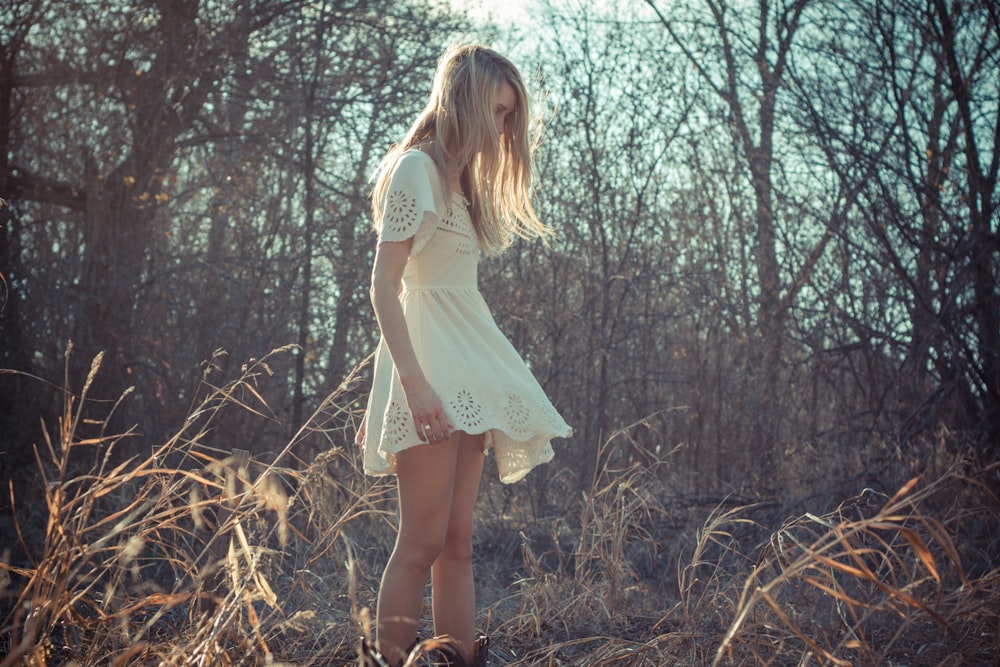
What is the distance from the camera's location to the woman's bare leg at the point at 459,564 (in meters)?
2.24

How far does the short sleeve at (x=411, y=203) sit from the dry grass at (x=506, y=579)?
51 centimetres

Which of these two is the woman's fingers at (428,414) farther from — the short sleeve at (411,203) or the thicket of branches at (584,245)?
the thicket of branches at (584,245)

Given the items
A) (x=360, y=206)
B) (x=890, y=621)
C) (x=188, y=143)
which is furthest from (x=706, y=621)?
(x=188, y=143)

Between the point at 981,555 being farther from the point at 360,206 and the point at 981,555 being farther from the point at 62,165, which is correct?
the point at 62,165

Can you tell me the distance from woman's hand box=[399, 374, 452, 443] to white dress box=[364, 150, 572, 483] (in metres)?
0.05

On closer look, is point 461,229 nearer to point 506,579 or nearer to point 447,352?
point 447,352

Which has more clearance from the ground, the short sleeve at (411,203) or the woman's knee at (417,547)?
the short sleeve at (411,203)

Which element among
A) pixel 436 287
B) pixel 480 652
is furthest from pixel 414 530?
pixel 436 287

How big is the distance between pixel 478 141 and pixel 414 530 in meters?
0.93

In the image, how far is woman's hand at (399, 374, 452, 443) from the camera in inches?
78.7

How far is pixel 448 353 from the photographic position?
7.01 feet

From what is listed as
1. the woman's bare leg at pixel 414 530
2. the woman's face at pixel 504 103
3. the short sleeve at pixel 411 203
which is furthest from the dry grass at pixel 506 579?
the woman's face at pixel 504 103

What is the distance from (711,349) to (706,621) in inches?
121

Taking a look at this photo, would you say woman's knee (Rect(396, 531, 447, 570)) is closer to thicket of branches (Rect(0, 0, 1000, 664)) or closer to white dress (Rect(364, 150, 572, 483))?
white dress (Rect(364, 150, 572, 483))
